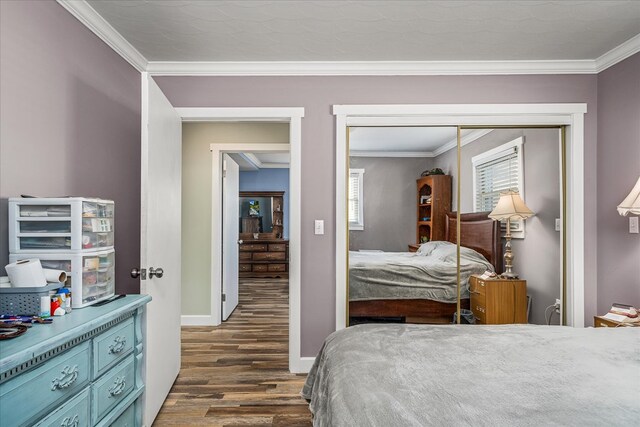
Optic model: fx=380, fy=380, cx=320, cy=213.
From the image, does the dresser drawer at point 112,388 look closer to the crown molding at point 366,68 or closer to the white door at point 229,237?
the crown molding at point 366,68

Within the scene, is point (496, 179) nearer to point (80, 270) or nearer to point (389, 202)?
point (389, 202)

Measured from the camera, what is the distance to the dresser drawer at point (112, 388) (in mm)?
1591

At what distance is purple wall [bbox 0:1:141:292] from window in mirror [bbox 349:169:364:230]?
1.68 metres

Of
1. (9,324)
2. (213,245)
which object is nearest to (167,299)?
(9,324)

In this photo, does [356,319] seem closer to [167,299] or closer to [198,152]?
[167,299]

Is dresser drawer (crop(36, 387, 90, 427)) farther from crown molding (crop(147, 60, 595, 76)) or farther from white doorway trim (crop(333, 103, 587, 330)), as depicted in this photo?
crown molding (crop(147, 60, 595, 76))

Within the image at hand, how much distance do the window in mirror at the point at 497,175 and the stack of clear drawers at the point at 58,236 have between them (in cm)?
272

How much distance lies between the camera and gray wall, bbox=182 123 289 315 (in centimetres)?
442

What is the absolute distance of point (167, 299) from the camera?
2553 mm

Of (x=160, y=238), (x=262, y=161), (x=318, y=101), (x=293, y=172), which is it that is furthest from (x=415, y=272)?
(x=262, y=161)

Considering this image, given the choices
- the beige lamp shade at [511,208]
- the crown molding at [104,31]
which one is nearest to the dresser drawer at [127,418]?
the crown molding at [104,31]

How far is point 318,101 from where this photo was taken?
3.08 metres

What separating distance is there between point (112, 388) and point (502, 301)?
273cm

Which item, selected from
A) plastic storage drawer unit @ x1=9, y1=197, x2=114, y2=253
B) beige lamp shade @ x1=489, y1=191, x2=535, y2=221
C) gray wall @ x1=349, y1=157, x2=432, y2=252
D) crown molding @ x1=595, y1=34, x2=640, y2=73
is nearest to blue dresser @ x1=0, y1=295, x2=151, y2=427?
plastic storage drawer unit @ x1=9, y1=197, x2=114, y2=253
